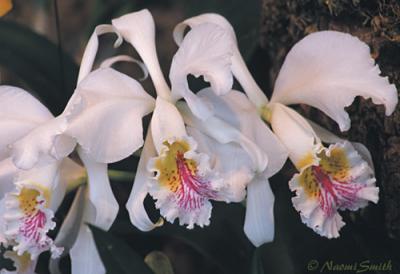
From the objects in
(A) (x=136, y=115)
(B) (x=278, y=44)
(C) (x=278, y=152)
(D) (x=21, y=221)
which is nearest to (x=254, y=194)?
(C) (x=278, y=152)

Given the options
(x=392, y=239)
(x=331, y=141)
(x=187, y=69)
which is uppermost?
(x=187, y=69)

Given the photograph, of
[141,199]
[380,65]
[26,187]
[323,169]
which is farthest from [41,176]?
[380,65]

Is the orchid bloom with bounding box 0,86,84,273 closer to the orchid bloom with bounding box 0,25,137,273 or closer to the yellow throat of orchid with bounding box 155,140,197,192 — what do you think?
the orchid bloom with bounding box 0,25,137,273

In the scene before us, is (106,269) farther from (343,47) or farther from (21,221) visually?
(343,47)

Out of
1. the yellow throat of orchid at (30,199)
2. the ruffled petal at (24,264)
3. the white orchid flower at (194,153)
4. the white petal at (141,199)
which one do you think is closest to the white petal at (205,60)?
the white orchid flower at (194,153)

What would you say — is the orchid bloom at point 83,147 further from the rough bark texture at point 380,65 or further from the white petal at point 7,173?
the rough bark texture at point 380,65

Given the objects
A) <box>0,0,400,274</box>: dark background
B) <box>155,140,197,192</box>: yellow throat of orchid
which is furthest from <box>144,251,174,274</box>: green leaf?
<box>155,140,197,192</box>: yellow throat of orchid

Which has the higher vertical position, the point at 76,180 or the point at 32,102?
the point at 32,102
